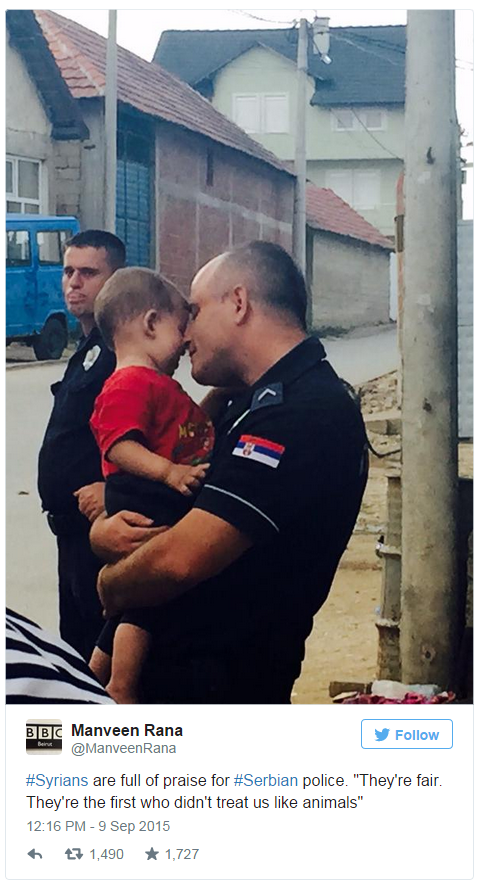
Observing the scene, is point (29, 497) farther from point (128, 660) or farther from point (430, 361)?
point (430, 361)

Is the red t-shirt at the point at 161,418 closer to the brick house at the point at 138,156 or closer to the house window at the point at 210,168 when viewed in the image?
the brick house at the point at 138,156

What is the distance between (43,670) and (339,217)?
126cm

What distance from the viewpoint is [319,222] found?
2.51 meters

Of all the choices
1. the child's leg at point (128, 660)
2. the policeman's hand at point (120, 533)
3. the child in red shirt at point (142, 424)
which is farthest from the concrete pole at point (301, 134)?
the child's leg at point (128, 660)

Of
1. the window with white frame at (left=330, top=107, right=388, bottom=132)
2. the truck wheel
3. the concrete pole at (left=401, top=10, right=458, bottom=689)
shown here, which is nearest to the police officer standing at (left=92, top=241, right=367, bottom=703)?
the truck wheel

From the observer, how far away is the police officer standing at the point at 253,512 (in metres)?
1.92

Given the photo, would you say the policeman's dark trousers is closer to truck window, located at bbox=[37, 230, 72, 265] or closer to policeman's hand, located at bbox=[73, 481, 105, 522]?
policeman's hand, located at bbox=[73, 481, 105, 522]

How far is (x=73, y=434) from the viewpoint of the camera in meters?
2.30

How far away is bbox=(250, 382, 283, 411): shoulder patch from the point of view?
1910 mm

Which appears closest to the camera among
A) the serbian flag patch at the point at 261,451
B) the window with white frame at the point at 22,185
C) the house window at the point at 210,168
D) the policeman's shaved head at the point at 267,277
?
the serbian flag patch at the point at 261,451

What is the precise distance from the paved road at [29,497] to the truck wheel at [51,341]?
35 millimetres

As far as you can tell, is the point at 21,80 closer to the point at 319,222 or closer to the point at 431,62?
the point at 319,222
